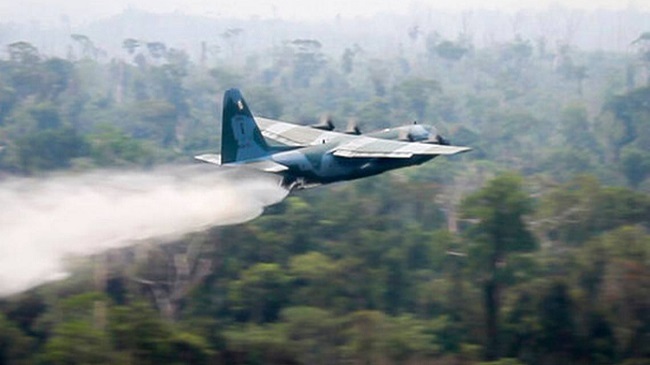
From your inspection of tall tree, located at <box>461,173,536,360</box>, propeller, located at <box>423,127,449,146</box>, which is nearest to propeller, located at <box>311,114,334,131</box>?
propeller, located at <box>423,127,449,146</box>

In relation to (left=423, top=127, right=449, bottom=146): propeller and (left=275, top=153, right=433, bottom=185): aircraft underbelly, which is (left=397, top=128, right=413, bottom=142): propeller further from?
(left=275, top=153, right=433, bottom=185): aircraft underbelly

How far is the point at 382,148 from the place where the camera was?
40562 millimetres

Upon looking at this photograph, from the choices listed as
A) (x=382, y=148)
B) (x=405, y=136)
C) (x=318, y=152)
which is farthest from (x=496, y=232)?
(x=318, y=152)

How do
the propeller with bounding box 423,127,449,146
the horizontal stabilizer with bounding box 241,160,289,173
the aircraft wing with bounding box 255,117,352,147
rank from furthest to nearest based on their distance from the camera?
1. the aircraft wing with bounding box 255,117,352,147
2. the propeller with bounding box 423,127,449,146
3. the horizontal stabilizer with bounding box 241,160,289,173

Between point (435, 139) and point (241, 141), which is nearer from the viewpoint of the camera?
point (241, 141)

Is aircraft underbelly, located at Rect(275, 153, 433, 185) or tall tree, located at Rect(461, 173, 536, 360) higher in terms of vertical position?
aircraft underbelly, located at Rect(275, 153, 433, 185)

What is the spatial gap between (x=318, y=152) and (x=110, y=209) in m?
8.37

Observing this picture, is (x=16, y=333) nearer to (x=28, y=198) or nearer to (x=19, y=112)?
(x=28, y=198)

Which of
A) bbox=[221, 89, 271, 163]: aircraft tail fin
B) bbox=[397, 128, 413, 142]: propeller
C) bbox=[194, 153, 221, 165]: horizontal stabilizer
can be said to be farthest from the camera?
bbox=[397, 128, 413, 142]: propeller

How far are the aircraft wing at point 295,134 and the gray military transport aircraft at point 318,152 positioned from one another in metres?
1.37

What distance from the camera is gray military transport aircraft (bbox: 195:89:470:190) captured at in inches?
1588

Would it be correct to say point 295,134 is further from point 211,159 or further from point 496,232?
point 496,232

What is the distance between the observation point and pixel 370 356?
47812mm

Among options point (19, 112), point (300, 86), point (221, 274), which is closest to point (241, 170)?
point (221, 274)
